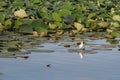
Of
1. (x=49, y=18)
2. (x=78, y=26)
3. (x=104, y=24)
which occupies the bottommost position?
(x=104, y=24)

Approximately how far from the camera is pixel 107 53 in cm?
781

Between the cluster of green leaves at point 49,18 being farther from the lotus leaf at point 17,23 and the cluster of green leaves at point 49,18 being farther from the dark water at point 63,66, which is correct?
the dark water at point 63,66

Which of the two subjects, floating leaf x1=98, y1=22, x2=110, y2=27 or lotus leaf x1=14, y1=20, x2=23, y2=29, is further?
floating leaf x1=98, y1=22, x2=110, y2=27

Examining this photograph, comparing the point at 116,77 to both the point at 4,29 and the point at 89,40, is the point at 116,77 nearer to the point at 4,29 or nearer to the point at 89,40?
the point at 89,40

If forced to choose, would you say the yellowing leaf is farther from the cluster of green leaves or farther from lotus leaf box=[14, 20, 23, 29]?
lotus leaf box=[14, 20, 23, 29]

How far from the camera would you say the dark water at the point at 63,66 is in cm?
611

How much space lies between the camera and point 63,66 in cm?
674

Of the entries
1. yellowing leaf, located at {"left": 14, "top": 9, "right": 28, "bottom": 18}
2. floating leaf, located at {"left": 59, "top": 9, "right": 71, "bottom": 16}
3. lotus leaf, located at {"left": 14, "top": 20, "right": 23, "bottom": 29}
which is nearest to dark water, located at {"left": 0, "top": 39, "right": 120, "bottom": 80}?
lotus leaf, located at {"left": 14, "top": 20, "right": 23, "bottom": 29}

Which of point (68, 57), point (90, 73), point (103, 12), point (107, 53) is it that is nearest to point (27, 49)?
point (68, 57)

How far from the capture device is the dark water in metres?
6.11

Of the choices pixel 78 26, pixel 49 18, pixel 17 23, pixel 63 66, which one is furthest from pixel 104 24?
pixel 63 66

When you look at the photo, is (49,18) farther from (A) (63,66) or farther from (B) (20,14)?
(A) (63,66)

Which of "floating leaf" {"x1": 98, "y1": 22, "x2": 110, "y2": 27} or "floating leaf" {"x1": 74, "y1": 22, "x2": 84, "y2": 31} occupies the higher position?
"floating leaf" {"x1": 74, "y1": 22, "x2": 84, "y2": 31}

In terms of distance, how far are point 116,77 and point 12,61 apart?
5.37ft
